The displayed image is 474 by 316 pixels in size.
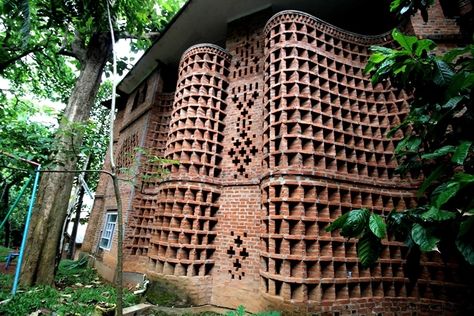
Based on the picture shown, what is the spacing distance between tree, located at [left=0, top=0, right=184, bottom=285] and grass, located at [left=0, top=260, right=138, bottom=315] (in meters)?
0.83

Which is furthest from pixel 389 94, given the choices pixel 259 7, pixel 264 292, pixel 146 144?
pixel 146 144

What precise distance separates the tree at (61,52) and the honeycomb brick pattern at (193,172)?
7.41 feet

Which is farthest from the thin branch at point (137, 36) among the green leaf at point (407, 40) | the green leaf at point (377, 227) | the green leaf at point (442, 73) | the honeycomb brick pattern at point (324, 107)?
the green leaf at point (377, 227)

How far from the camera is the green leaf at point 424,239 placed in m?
2.00

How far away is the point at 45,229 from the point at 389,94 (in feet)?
33.3

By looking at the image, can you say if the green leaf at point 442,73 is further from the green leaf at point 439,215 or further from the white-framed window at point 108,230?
the white-framed window at point 108,230

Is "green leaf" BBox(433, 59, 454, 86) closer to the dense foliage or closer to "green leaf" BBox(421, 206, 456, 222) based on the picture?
the dense foliage

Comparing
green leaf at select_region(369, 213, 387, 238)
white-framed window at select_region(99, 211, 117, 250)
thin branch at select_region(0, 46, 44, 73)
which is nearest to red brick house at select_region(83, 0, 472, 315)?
white-framed window at select_region(99, 211, 117, 250)

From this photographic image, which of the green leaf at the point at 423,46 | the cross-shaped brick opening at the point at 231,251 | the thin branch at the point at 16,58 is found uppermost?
the thin branch at the point at 16,58

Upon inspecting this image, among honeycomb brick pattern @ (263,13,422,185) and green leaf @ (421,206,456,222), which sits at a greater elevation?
honeycomb brick pattern @ (263,13,422,185)

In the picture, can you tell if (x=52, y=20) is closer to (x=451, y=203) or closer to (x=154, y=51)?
(x=154, y=51)

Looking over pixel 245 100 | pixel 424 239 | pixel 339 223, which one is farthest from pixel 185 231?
pixel 424 239

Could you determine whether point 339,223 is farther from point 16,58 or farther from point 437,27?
point 16,58

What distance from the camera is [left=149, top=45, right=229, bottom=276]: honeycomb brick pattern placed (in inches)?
236
